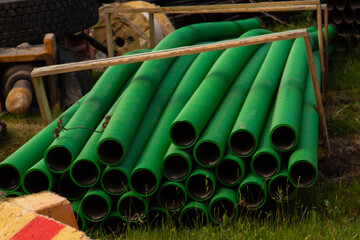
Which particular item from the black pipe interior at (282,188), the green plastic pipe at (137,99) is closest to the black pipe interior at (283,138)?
the black pipe interior at (282,188)

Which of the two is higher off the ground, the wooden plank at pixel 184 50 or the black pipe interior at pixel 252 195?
the wooden plank at pixel 184 50

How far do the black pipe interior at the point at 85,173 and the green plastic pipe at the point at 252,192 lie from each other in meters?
1.03

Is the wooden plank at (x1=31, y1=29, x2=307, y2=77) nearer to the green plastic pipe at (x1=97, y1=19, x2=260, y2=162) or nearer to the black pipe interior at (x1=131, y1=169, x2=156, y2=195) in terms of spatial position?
the green plastic pipe at (x1=97, y1=19, x2=260, y2=162)

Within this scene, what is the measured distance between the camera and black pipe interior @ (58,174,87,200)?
13.2ft

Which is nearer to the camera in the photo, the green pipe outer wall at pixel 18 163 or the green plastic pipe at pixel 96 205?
the green plastic pipe at pixel 96 205

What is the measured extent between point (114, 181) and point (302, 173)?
4.43 ft

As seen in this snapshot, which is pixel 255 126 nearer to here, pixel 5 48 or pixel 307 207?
pixel 307 207

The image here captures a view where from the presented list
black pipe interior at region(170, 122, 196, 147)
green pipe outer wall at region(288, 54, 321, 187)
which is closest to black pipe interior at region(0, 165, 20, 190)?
black pipe interior at region(170, 122, 196, 147)

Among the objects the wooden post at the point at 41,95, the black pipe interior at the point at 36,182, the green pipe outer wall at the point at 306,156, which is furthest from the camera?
the wooden post at the point at 41,95

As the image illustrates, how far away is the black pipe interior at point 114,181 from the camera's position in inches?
151

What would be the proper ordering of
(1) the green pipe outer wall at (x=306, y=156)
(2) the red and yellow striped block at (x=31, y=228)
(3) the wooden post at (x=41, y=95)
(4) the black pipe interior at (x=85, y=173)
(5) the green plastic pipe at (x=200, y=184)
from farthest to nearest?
(3) the wooden post at (x=41, y=95)
(4) the black pipe interior at (x=85, y=173)
(5) the green plastic pipe at (x=200, y=184)
(1) the green pipe outer wall at (x=306, y=156)
(2) the red and yellow striped block at (x=31, y=228)

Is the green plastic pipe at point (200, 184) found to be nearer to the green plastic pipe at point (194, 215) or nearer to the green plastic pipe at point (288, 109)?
the green plastic pipe at point (194, 215)

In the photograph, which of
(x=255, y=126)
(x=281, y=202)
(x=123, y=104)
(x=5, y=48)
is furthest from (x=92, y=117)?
(x=5, y=48)

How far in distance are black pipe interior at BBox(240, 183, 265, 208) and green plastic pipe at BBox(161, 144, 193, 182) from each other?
1.39ft
